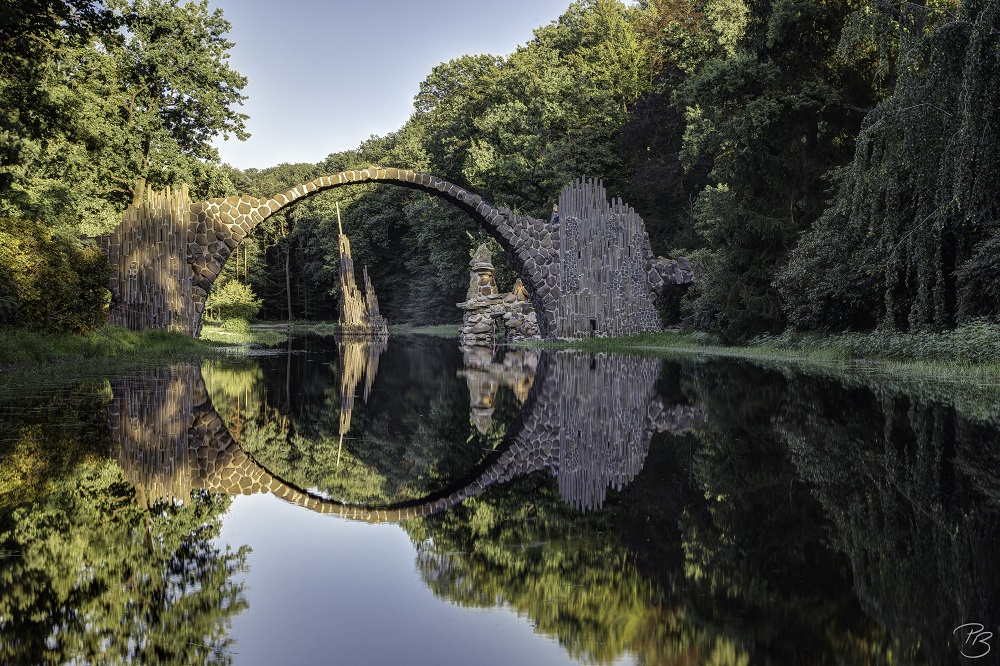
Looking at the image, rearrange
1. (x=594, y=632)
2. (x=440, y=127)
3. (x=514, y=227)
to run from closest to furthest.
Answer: (x=594, y=632) → (x=514, y=227) → (x=440, y=127)

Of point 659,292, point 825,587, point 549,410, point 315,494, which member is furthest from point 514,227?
point 825,587

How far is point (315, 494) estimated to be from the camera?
469 cm

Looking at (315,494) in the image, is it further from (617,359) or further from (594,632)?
(617,359)

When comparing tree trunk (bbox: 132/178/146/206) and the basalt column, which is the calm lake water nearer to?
the basalt column

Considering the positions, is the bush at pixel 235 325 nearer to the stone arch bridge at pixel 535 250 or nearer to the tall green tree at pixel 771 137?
the stone arch bridge at pixel 535 250

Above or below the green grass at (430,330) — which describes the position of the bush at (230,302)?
above

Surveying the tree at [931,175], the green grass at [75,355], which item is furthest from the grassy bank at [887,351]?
the green grass at [75,355]

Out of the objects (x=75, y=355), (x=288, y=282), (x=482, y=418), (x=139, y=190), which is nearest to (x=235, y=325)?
(x=139, y=190)

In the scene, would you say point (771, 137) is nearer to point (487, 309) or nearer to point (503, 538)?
point (487, 309)

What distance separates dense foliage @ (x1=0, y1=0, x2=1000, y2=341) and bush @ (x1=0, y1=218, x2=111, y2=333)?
8.01 feet

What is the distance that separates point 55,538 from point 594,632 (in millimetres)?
2398

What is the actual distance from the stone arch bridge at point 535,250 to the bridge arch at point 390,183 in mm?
30

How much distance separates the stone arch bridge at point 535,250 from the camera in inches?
914

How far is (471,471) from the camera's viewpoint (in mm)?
5242
